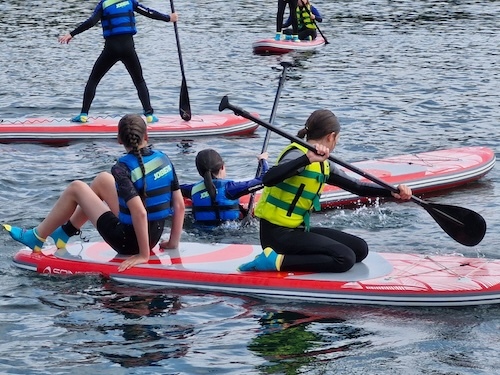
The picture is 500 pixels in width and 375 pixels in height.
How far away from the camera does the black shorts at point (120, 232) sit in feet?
25.2

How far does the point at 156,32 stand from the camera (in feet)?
76.9

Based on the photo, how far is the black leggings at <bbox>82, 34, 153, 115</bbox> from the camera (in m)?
12.8

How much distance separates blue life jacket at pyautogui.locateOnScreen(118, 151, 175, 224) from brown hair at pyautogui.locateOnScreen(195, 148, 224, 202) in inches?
54.0

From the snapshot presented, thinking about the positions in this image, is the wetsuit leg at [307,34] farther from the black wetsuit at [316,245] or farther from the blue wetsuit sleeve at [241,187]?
the black wetsuit at [316,245]

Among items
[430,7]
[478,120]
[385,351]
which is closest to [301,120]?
[478,120]

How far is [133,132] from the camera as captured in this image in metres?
7.37

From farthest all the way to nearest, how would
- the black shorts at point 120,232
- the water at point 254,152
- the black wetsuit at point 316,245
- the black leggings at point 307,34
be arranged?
the black leggings at point 307,34 < the black shorts at point 120,232 < the black wetsuit at point 316,245 < the water at point 254,152

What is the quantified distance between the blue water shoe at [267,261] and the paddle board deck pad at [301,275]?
1.7 inches

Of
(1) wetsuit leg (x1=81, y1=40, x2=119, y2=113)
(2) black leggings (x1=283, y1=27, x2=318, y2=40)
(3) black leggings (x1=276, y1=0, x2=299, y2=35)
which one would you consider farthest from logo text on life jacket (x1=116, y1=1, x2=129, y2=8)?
(2) black leggings (x1=283, y1=27, x2=318, y2=40)

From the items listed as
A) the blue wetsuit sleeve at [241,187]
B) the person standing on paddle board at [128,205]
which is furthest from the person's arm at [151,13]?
the person standing on paddle board at [128,205]

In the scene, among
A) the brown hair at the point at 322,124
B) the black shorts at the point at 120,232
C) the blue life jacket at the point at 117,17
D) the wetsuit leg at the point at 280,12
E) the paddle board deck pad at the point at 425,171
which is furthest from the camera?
the wetsuit leg at the point at 280,12

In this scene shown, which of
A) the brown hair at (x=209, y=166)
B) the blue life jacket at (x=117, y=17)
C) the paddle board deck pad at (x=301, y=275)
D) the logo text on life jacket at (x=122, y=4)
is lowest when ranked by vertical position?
the paddle board deck pad at (x=301, y=275)

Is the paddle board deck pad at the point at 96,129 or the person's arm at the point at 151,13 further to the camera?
the paddle board deck pad at the point at 96,129

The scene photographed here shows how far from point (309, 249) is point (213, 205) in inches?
79.5
